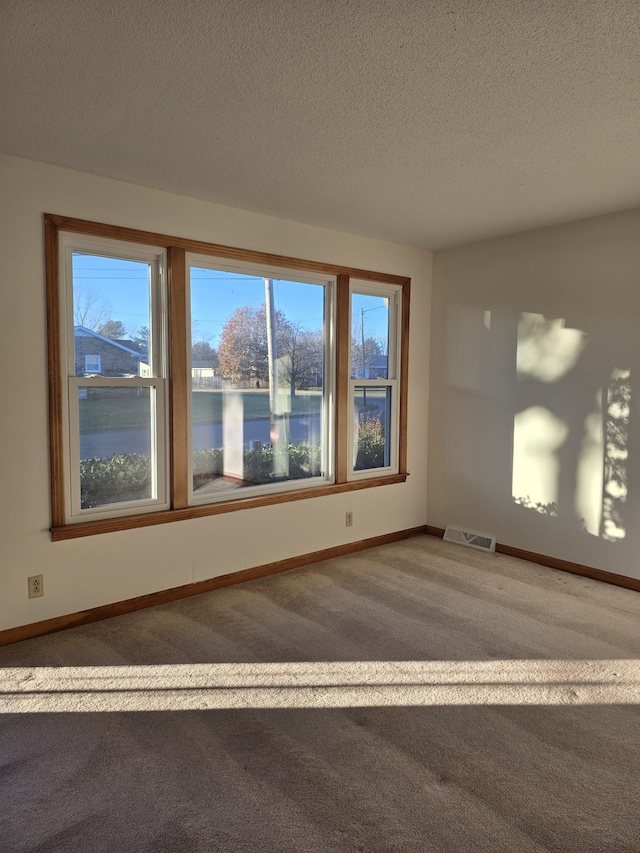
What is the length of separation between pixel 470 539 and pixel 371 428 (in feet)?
4.10

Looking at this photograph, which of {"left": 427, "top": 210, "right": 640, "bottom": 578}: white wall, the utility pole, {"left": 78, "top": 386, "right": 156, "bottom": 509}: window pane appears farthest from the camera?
the utility pole

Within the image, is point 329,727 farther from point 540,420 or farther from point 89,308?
point 540,420

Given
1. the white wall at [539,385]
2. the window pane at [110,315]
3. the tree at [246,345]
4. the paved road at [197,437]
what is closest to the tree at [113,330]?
the window pane at [110,315]

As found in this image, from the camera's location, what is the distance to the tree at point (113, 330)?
3409mm

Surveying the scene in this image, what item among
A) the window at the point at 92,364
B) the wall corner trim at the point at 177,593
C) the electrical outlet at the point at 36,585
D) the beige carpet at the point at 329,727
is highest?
the window at the point at 92,364

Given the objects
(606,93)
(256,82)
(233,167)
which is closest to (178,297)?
(233,167)

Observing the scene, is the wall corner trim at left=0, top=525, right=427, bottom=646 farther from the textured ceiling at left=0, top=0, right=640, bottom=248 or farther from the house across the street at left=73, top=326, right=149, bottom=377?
the textured ceiling at left=0, top=0, right=640, bottom=248

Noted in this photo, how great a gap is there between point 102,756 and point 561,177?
3549 millimetres

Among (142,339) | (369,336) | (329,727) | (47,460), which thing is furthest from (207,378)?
(329,727)

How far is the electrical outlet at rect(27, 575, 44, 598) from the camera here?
3133 mm

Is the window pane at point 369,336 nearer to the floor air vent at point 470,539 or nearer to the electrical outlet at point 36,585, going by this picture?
the floor air vent at point 470,539

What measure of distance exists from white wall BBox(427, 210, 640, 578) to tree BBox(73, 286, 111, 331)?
2898mm

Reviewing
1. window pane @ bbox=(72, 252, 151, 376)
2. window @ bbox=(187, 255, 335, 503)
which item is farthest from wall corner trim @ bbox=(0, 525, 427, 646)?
window pane @ bbox=(72, 252, 151, 376)

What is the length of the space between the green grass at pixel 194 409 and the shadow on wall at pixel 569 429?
5.40 ft
